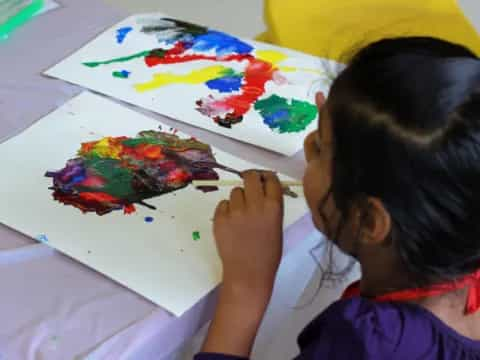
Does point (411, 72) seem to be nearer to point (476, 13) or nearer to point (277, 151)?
point (277, 151)

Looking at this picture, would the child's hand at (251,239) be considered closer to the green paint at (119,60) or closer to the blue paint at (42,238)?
the blue paint at (42,238)

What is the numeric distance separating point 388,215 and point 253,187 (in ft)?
0.64

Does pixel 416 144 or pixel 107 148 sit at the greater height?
pixel 416 144

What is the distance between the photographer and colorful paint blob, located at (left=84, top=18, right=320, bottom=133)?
3.07ft

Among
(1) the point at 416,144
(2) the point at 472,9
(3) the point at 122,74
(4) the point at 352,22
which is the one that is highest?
(1) the point at 416,144

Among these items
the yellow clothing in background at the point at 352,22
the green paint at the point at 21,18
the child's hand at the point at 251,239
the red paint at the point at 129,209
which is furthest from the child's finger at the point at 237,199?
the yellow clothing in background at the point at 352,22

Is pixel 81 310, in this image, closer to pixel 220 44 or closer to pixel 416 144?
pixel 416 144

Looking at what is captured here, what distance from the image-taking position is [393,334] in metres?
0.65

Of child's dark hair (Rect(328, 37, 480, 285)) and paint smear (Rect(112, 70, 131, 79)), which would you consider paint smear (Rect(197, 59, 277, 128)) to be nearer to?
paint smear (Rect(112, 70, 131, 79))

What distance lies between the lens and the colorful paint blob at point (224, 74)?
94cm

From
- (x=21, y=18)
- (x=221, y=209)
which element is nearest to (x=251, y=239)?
(x=221, y=209)

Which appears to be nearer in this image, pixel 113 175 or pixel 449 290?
pixel 449 290

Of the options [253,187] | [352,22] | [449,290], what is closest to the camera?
[449,290]

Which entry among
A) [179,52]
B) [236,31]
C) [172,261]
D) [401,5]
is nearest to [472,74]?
[172,261]
